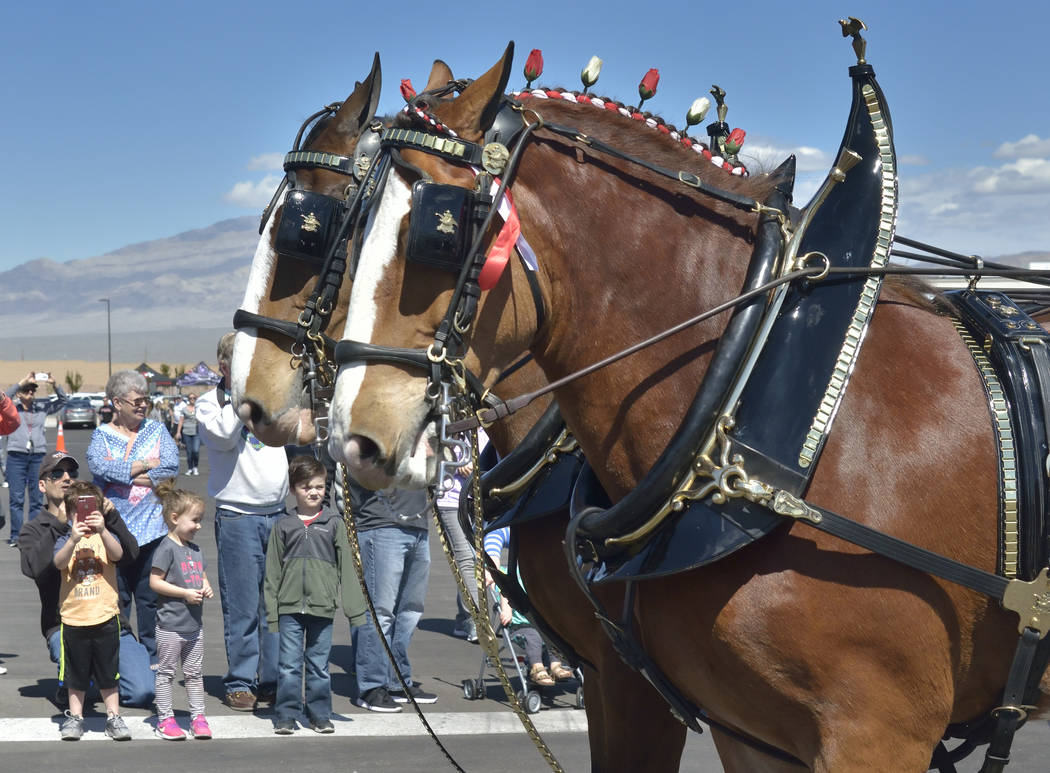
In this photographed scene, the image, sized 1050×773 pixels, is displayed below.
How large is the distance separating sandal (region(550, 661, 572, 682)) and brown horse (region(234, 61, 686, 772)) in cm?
404

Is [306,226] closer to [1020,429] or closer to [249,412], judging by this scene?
[249,412]

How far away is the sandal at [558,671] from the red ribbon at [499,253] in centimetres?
555

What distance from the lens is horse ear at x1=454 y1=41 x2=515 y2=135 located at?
254 cm

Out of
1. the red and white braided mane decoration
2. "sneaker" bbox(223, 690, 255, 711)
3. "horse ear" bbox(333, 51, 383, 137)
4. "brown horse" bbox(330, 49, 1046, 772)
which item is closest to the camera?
"brown horse" bbox(330, 49, 1046, 772)

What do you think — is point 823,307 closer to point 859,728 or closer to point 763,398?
point 763,398

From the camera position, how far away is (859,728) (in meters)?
2.34

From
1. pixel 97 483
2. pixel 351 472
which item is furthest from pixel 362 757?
pixel 351 472

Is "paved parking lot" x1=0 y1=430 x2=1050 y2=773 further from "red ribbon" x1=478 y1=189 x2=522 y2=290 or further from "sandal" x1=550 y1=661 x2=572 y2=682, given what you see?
"red ribbon" x1=478 y1=189 x2=522 y2=290

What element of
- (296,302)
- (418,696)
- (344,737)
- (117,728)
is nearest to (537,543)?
(296,302)

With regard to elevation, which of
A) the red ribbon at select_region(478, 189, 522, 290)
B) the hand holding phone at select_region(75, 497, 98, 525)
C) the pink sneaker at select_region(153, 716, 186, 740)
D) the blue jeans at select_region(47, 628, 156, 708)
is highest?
the red ribbon at select_region(478, 189, 522, 290)

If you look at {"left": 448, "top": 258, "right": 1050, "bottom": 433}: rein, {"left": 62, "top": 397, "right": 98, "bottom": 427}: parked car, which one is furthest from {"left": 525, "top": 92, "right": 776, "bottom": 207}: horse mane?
{"left": 62, "top": 397, "right": 98, "bottom": 427}: parked car

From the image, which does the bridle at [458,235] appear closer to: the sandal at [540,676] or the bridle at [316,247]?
the bridle at [316,247]

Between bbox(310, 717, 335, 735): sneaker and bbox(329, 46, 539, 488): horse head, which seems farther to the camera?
bbox(310, 717, 335, 735): sneaker

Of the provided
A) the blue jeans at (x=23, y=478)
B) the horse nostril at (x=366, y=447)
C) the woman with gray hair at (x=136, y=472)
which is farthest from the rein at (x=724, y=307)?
the blue jeans at (x=23, y=478)
